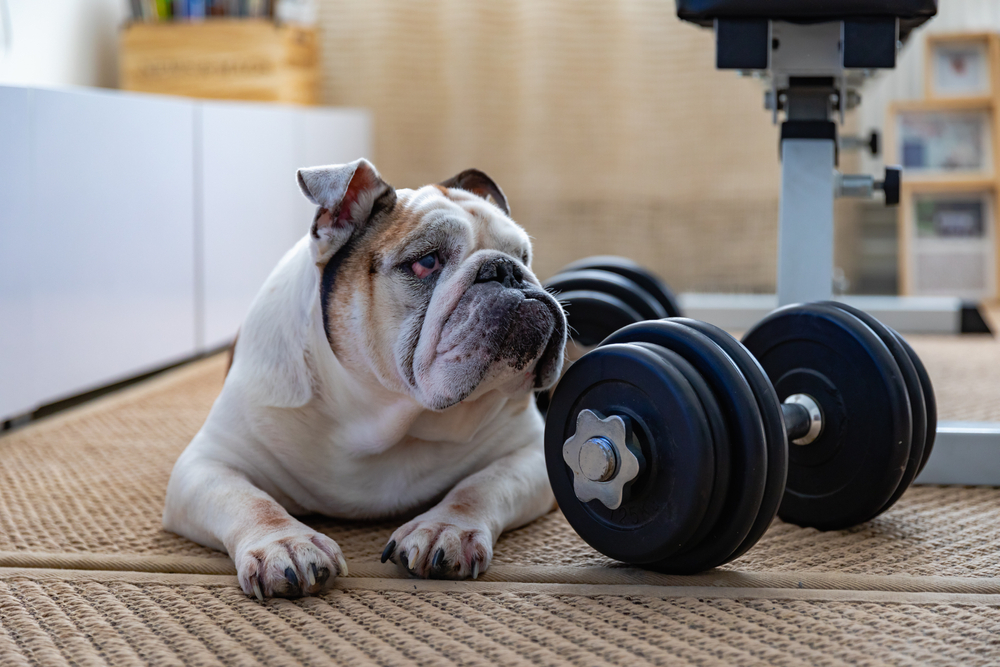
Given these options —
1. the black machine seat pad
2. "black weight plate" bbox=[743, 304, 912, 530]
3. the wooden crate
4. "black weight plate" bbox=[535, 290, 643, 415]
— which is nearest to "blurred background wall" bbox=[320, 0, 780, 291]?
the wooden crate

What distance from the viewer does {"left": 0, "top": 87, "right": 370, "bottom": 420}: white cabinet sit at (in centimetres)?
162

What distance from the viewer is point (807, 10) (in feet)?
3.86

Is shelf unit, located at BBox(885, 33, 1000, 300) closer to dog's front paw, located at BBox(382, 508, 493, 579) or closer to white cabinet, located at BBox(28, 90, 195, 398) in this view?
white cabinet, located at BBox(28, 90, 195, 398)

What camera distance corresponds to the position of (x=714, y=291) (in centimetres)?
342

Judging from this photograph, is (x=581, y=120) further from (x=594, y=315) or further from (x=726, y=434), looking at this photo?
(x=726, y=434)

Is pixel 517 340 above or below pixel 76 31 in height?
below

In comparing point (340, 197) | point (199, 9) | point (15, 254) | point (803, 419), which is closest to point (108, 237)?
point (15, 254)

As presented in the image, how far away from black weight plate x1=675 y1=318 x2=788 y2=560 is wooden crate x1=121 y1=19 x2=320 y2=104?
232 cm

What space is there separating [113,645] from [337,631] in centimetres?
19

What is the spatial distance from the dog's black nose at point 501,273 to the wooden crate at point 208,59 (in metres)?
2.12

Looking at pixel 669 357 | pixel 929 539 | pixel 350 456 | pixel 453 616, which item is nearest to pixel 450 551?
pixel 453 616

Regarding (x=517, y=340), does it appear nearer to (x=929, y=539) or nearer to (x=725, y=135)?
(x=929, y=539)

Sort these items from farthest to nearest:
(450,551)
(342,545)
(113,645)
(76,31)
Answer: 1. (76,31)
2. (342,545)
3. (450,551)
4. (113,645)

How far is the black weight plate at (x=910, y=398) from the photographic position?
3.50 feet
